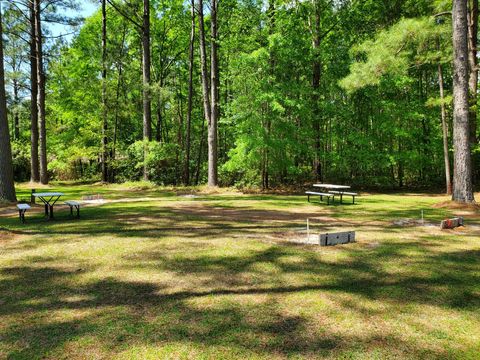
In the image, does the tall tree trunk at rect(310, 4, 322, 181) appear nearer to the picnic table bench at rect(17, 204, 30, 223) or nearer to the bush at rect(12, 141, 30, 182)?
the picnic table bench at rect(17, 204, 30, 223)

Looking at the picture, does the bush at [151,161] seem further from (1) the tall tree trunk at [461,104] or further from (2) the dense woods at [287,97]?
(1) the tall tree trunk at [461,104]

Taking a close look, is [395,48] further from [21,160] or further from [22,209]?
[21,160]

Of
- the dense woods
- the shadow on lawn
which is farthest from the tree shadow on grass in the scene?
the dense woods

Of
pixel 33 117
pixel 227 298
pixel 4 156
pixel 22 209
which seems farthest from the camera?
pixel 33 117

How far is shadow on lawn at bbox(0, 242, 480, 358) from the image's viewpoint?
10.6 ft

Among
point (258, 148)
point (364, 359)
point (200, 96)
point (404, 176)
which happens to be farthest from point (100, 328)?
point (200, 96)

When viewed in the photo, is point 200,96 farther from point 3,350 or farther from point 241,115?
point 3,350

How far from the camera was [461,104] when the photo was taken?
1134 centimetres

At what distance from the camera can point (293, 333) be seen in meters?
3.37

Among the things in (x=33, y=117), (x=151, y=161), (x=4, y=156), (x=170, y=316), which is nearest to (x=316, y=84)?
(x=151, y=161)

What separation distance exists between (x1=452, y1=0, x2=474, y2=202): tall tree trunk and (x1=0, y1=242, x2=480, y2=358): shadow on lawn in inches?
254

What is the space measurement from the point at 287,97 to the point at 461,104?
27.7ft

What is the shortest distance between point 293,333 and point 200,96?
29.1 meters

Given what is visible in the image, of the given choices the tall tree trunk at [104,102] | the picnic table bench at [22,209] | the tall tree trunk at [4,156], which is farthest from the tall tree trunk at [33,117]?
the picnic table bench at [22,209]
